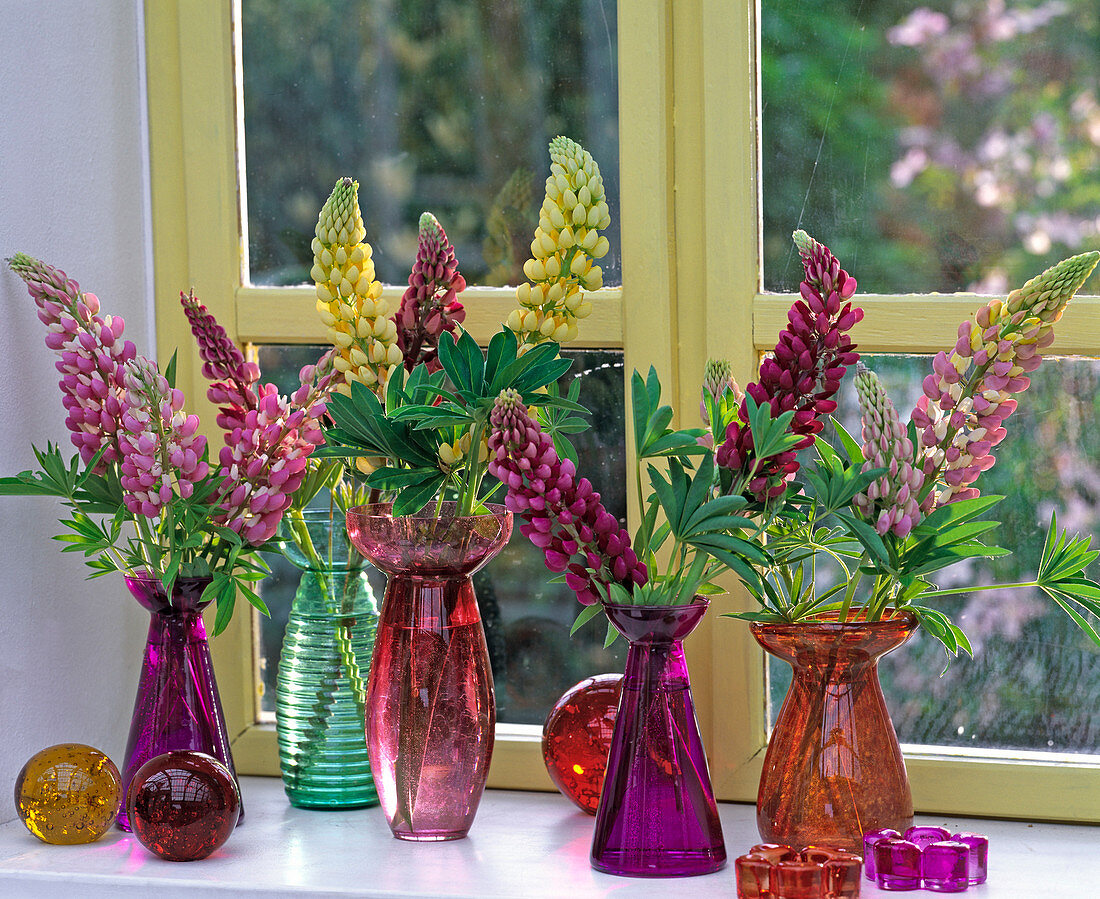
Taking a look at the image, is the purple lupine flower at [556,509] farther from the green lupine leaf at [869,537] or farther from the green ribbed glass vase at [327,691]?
the green ribbed glass vase at [327,691]

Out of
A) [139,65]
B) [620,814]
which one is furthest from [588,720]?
[139,65]

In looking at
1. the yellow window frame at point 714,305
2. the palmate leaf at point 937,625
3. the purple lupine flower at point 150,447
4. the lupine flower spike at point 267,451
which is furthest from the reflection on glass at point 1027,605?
the purple lupine flower at point 150,447

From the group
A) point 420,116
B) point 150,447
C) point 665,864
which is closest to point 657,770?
point 665,864

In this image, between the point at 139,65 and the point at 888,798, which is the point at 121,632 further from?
the point at 888,798

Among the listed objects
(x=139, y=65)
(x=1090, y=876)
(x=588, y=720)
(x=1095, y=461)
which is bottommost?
(x=1090, y=876)

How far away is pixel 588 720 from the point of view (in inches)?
45.8

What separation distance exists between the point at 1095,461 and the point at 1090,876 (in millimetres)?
376

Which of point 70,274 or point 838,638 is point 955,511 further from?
point 70,274

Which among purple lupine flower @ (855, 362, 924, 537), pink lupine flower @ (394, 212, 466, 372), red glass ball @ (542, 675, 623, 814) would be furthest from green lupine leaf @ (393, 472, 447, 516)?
purple lupine flower @ (855, 362, 924, 537)

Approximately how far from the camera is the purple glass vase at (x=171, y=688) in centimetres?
116

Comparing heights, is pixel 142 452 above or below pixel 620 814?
above

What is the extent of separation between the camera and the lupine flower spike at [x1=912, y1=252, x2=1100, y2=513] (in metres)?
0.99

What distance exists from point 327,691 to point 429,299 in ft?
1.27

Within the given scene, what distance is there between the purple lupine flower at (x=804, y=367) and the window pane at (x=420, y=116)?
0.33 metres
